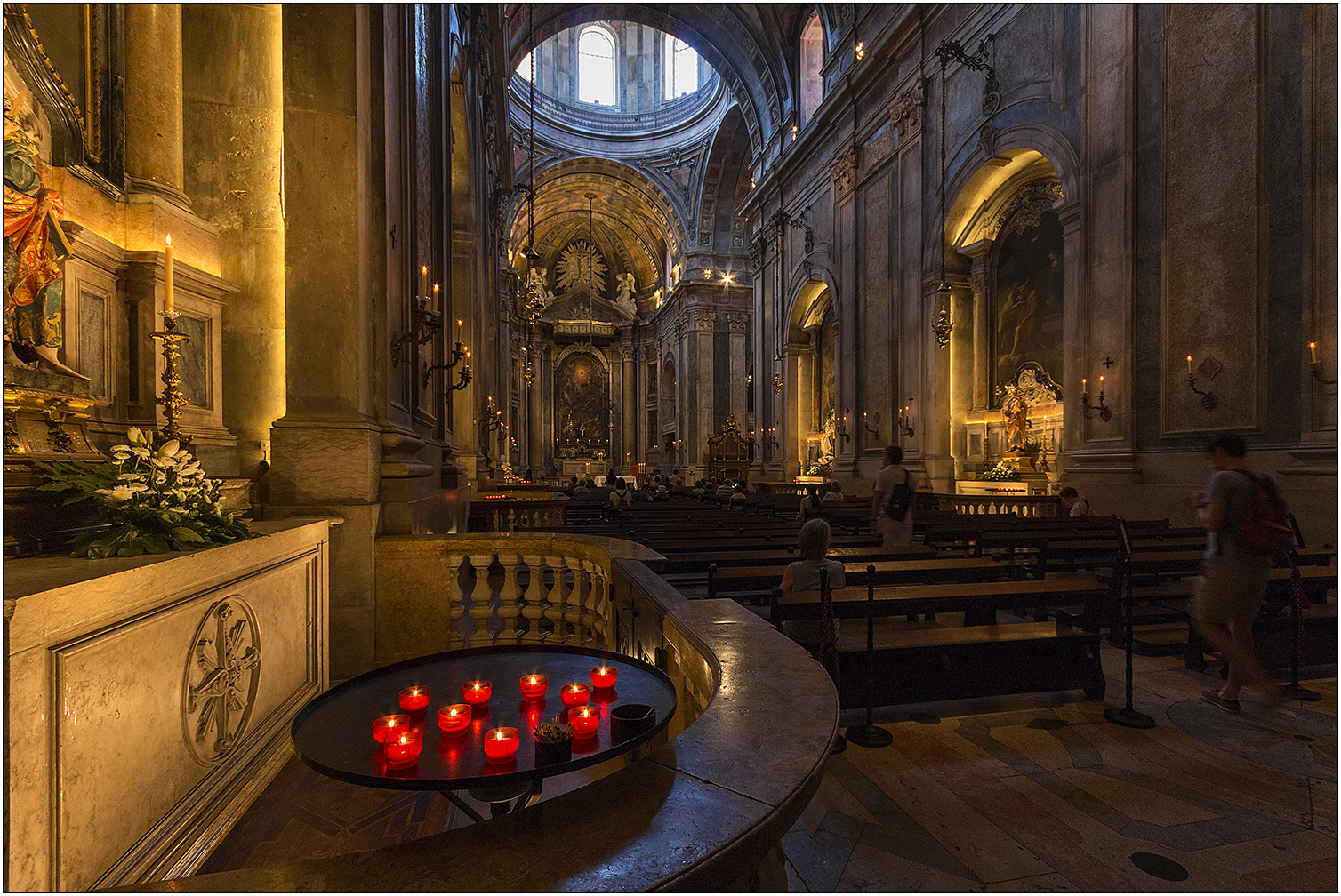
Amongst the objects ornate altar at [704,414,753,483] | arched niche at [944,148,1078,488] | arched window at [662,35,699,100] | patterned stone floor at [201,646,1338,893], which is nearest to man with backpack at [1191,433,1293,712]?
patterned stone floor at [201,646,1338,893]

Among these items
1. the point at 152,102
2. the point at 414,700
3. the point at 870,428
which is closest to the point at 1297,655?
the point at 414,700

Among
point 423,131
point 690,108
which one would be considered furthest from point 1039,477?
point 690,108

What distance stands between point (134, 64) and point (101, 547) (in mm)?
3131

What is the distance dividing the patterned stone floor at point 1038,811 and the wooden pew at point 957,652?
0.20 meters

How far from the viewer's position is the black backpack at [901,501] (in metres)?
6.15

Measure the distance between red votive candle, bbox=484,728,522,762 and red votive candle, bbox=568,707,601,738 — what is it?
0.16m

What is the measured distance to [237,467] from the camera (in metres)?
4.11

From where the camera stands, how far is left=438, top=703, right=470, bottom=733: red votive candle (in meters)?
1.66

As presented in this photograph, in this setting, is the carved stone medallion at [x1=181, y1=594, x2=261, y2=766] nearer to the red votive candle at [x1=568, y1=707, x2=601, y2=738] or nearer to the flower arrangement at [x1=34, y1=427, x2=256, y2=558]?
the flower arrangement at [x1=34, y1=427, x2=256, y2=558]

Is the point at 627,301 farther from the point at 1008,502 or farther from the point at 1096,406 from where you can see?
the point at 1096,406

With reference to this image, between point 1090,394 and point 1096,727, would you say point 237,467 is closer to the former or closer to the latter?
point 1096,727

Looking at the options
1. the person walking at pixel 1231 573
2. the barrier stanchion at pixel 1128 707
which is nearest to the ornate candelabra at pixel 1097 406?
the person walking at pixel 1231 573

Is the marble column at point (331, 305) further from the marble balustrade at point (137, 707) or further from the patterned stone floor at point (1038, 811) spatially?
the patterned stone floor at point (1038, 811)

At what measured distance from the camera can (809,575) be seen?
3.65 meters
